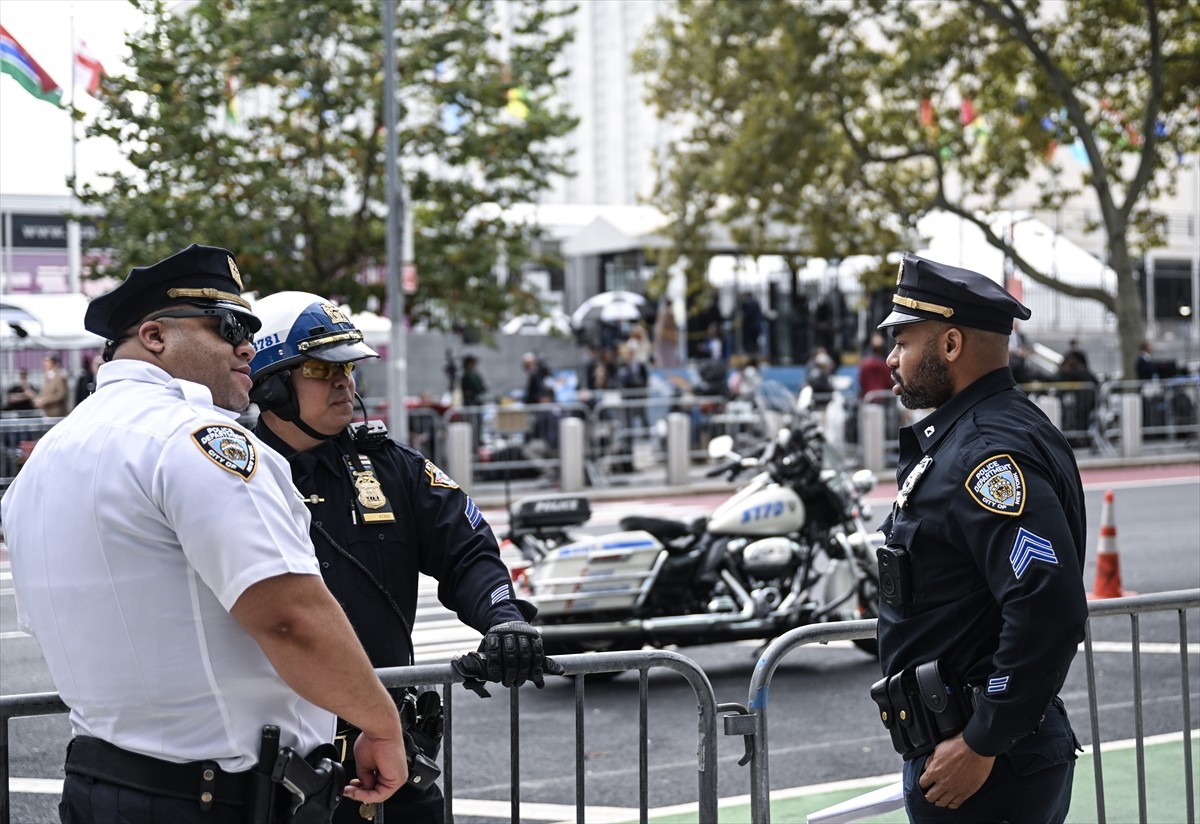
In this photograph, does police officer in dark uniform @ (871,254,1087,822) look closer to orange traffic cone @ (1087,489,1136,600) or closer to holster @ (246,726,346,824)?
holster @ (246,726,346,824)

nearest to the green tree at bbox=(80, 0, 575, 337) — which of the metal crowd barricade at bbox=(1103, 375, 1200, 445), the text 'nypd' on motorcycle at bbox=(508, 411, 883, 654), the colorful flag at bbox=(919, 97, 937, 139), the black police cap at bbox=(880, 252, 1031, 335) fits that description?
the colorful flag at bbox=(919, 97, 937, 139)

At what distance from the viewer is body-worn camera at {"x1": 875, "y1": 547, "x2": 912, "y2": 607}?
10.4 ft

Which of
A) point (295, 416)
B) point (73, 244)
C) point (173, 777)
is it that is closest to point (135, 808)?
point (173, 777)

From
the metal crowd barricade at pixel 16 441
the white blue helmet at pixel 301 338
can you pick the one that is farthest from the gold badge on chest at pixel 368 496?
the metal crowd barricade at pixel 16 441

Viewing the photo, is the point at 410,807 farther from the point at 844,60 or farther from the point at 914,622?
the point at 844,60

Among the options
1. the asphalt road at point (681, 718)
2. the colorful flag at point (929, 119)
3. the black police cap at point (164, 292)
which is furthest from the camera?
the colorful flag at point (929, 119)

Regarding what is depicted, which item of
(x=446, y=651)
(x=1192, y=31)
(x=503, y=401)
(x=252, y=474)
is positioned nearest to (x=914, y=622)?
(x=252, y=474)

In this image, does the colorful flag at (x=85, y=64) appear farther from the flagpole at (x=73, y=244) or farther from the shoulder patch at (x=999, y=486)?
the shoulder patch at (x=999, y=486)

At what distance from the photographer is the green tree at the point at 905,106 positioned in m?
24.3

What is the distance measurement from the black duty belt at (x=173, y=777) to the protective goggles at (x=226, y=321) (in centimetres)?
75

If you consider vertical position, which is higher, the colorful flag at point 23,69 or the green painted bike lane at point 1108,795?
the colorful flag at point 23,69

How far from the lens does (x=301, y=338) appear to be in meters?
3.54

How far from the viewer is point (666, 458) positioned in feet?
63.5

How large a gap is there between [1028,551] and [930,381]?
0.51 m
